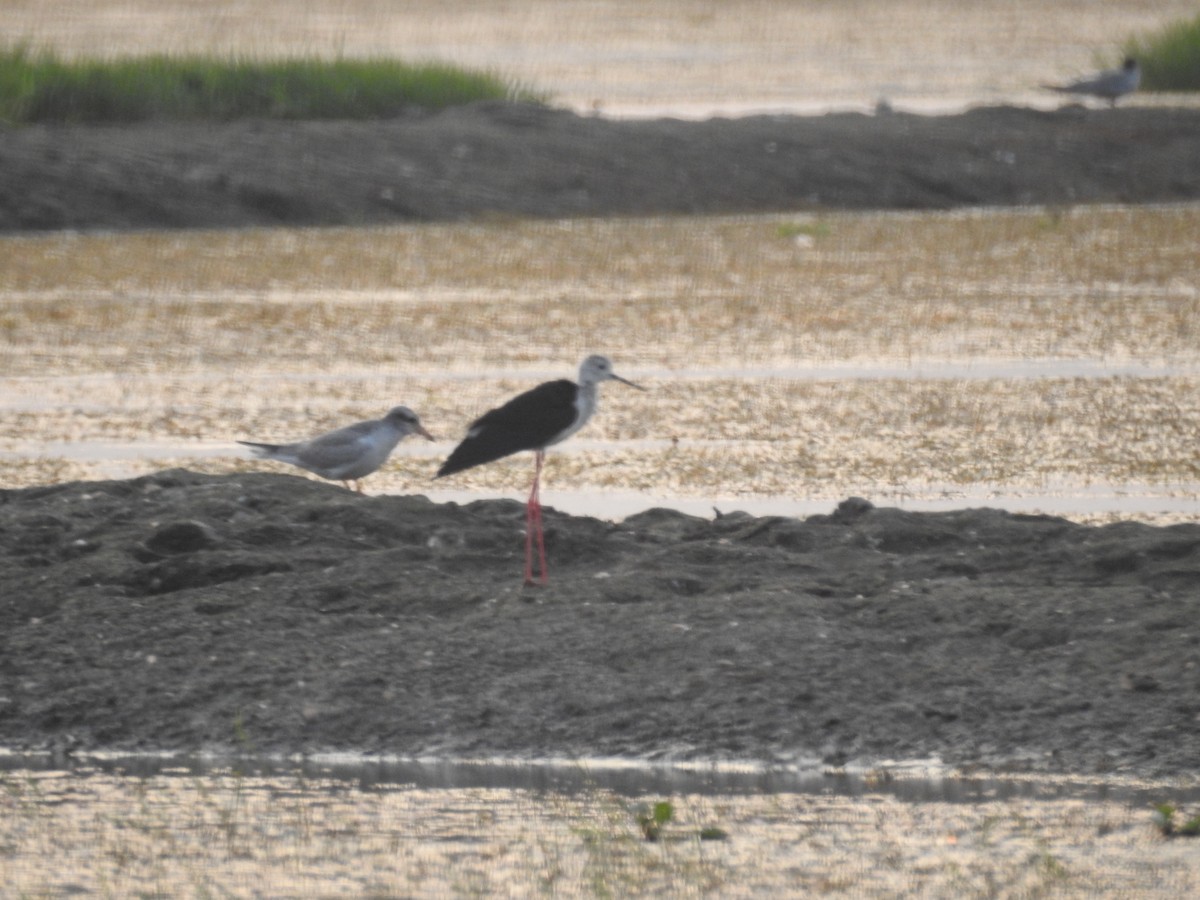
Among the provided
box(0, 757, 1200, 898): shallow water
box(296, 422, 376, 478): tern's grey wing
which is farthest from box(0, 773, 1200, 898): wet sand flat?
box(296, 422, 376, 478): tern's grey wing

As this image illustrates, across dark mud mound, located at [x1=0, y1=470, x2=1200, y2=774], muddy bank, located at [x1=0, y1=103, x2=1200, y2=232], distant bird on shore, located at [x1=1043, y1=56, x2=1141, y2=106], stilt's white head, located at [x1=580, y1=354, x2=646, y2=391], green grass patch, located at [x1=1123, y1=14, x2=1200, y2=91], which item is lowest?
dark mud mound, located at [x1=0, y1=470, x2=1200, y2=774]

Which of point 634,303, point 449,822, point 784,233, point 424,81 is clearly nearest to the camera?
point 449,822

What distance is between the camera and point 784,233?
1571 cm

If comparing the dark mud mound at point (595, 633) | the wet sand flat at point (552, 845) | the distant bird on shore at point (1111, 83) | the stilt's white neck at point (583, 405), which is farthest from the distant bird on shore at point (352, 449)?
the distant bird on shore at point (1111, 83)

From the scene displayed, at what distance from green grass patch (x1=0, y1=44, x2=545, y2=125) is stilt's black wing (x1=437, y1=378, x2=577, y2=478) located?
1336 cm

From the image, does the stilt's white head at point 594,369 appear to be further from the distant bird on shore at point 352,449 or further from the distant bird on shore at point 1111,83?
the distant bird on shore at point 1111,83

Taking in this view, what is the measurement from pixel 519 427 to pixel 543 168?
1172cm

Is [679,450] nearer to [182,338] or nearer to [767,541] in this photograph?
[767,541]

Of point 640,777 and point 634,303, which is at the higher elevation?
point 634,303

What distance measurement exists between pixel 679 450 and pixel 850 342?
279cm

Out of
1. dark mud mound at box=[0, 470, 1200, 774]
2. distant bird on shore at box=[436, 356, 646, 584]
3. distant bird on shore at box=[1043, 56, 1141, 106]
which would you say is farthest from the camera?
distant bird on shore at box=[1043, 56, 1141, 106]

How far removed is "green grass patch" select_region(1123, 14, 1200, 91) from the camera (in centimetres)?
2469

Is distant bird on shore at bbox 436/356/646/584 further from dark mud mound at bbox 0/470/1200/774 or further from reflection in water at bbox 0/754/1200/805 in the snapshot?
reflection in water at bbox 0/754/1200/805

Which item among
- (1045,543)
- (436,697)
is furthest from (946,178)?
(436,697)
